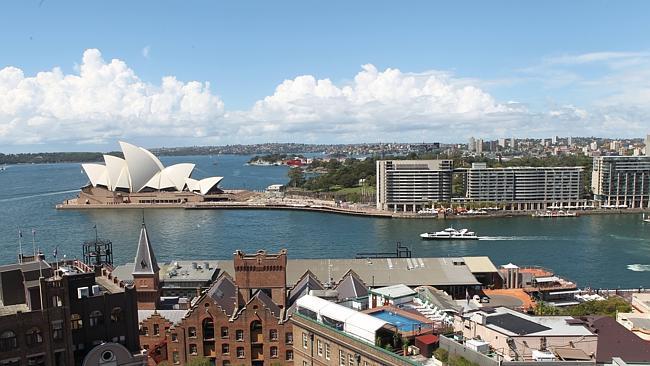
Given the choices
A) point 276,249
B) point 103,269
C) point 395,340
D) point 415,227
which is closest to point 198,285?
point 103,269

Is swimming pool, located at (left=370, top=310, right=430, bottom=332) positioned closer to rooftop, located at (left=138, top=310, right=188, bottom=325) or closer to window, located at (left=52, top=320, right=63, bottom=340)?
window, located at (left=52, top=320, right=63, bottom=340)

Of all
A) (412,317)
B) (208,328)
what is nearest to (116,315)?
(208,328)

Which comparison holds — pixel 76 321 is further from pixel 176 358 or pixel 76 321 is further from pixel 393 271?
pixel 393 271

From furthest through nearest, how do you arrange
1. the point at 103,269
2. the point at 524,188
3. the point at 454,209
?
the point at 524,188 < the point at 454,209 < the point at 103,269

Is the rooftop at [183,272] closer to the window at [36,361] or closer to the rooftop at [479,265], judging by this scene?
the window at [36,361]

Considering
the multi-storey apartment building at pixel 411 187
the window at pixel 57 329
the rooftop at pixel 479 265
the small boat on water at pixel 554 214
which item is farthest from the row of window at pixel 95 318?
the small boat on water at pixel 554 214

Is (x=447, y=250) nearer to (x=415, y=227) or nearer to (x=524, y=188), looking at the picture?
(x=415, y=227)
